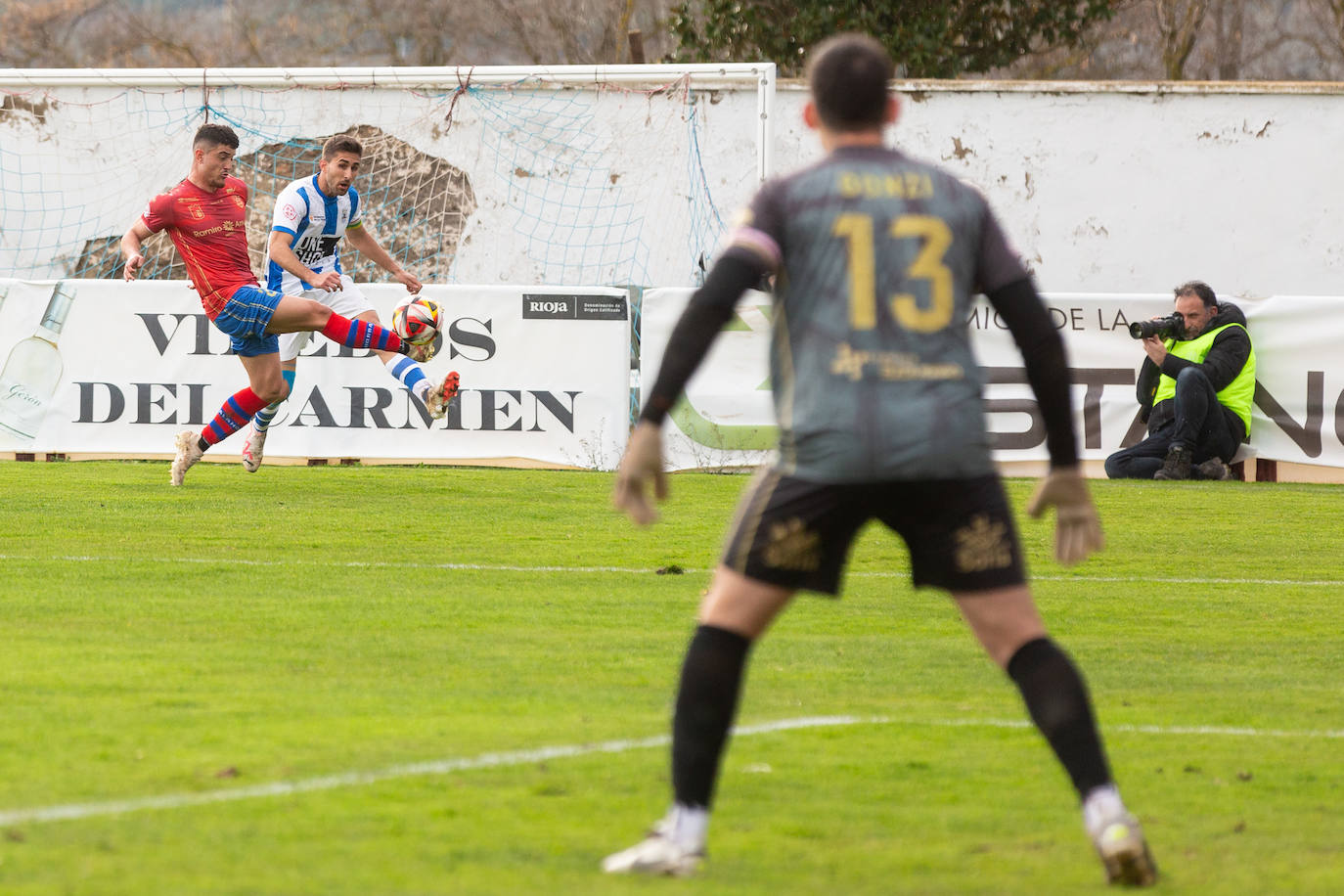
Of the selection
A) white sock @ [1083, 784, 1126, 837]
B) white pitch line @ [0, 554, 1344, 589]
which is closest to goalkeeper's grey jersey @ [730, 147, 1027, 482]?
white sock @ [1083, 784, 1126, 837]

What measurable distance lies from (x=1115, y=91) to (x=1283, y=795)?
17.7 m

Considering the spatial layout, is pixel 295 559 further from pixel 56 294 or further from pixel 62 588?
pixel 56 294

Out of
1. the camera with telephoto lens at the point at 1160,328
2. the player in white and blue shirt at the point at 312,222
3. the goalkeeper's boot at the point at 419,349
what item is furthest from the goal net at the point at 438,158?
the goalkeeper's boot at the point at 419,349

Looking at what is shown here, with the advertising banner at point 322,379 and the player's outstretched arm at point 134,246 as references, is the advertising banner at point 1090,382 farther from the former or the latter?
the player's outstretched arm at point 134,246

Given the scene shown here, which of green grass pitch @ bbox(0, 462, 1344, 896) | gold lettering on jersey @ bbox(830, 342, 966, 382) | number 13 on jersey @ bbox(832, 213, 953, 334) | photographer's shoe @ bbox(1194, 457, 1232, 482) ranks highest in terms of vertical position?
number 13 on jersey @ bbox(832, 213, 953, 334)

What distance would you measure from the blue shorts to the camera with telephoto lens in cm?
645

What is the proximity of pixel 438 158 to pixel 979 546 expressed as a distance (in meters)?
17.1

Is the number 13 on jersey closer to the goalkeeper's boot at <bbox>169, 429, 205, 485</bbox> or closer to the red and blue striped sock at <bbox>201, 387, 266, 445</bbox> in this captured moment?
the red and blue striped sock at <bbox>201, 387, 266, 445</bbox>

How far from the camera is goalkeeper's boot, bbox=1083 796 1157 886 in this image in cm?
371

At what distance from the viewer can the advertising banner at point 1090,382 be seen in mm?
14734

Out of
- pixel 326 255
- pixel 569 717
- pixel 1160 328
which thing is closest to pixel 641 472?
pixel 569 717

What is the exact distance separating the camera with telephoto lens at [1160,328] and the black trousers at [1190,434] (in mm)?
312

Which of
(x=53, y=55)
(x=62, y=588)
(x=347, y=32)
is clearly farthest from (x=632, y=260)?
(x=53, y=55)

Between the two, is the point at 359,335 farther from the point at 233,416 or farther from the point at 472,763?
the point at 472,763
